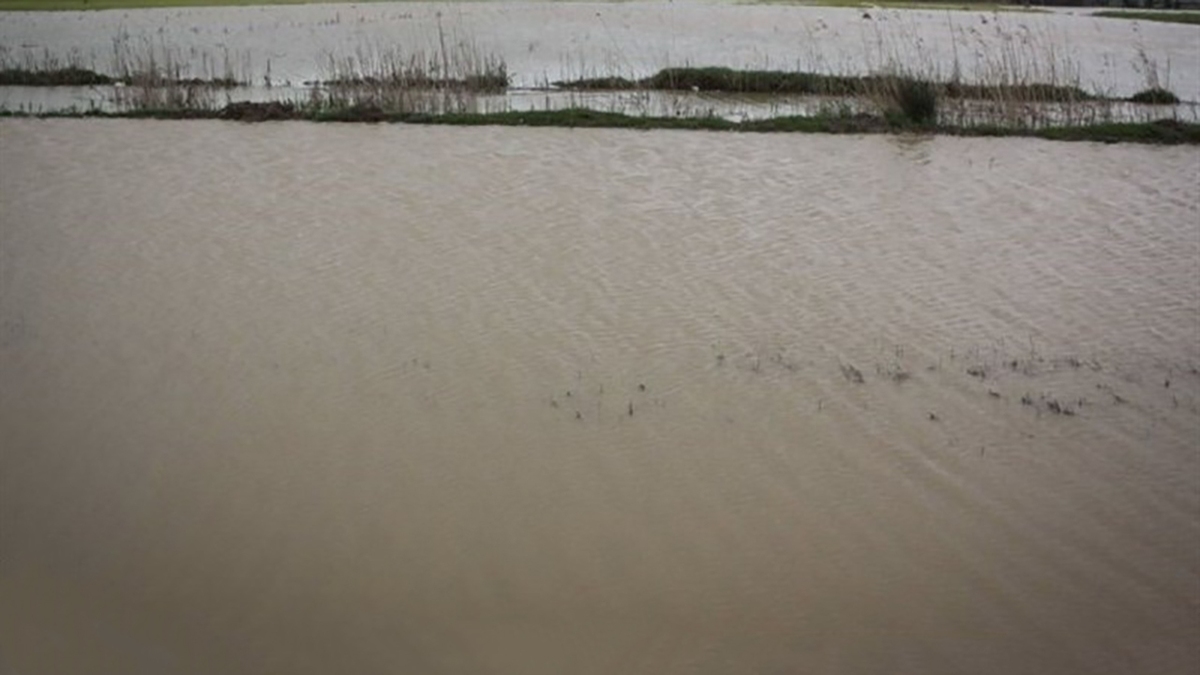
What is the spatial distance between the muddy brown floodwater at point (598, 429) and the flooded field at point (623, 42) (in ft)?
16.0

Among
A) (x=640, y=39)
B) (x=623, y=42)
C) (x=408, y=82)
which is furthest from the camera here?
(x=640, y=39)

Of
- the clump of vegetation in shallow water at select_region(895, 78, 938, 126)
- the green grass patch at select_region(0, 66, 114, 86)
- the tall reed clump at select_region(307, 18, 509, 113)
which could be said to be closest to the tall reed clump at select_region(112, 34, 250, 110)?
the green grass patch at select_region(0, 66, 114, 86)

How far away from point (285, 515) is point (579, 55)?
12433 millimetres

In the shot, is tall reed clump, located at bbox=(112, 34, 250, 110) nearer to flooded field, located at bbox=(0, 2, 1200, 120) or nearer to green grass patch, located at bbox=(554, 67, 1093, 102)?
flooded field, located at bbox=(0, 2, 1200, 120)

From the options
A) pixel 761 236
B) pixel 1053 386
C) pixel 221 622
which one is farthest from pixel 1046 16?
pixel 221 622

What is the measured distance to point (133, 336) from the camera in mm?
5922

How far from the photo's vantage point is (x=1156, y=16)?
2302 cm

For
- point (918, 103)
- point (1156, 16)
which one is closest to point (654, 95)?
point (918, 103)

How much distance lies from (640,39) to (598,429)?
13098 mm

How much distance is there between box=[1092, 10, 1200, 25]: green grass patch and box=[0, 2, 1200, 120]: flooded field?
4.93 feet

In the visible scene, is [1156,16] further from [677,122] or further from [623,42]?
[677,122]

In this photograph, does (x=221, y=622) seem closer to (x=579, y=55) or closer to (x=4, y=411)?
(x=4, y=411)

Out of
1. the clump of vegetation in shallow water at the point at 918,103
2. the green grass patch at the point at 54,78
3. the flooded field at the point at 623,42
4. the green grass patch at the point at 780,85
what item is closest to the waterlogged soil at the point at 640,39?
the flooded field at the point at 623,42

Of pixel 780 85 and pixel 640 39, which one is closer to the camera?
pixel 780 85
